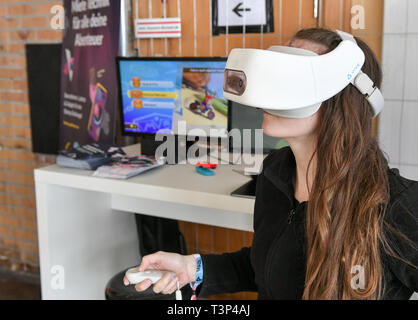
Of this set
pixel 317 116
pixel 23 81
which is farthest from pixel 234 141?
pixel 23 81

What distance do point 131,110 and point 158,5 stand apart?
20.0 inches

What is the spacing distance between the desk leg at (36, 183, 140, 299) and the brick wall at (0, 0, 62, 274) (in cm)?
73

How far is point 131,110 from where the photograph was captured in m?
2.15

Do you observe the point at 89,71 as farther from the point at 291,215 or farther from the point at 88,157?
the point at 291,215

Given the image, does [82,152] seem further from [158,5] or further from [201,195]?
[158,5]

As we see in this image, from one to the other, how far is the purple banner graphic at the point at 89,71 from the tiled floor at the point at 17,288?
0.86 meters

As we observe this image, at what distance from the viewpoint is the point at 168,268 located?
43.7 inches

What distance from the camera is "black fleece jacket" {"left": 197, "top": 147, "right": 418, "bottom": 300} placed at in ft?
2.83

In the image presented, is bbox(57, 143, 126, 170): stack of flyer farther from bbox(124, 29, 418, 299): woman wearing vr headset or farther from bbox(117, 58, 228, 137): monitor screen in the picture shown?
bbox(124, 29, 418, 299): woman wearing vr headset

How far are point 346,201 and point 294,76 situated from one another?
25 cm

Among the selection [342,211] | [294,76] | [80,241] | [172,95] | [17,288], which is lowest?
[17,288]

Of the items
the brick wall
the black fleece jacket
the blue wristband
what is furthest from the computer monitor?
the brick wall

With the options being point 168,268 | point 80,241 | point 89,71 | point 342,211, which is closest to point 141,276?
point 168,268

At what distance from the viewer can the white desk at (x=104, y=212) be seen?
5.20 feet
